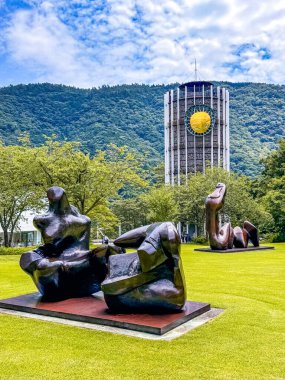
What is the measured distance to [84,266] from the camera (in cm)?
705

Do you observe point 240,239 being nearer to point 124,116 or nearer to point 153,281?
point 153,281

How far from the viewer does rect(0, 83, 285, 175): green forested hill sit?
190ft

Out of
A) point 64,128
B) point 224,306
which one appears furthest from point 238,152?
point 224,306

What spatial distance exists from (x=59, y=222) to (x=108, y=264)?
1.26 m

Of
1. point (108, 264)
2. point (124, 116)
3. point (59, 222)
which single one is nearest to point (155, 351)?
point (108, 264)

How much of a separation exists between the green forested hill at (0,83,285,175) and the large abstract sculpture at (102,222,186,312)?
45.8 m

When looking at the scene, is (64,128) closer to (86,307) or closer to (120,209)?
(120,209)

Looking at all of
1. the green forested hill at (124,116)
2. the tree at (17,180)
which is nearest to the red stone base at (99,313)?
the tree at (17,180)

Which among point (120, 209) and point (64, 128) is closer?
point (120, 209)

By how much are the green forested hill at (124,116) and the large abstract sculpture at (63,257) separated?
145 ft

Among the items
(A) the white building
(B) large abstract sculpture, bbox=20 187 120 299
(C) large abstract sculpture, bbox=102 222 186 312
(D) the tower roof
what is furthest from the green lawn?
(D) the tower roof

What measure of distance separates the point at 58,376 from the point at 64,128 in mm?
59470

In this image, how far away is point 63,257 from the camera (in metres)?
7.11

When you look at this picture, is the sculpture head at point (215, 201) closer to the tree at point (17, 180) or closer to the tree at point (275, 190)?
the tree at point (17, 180)
